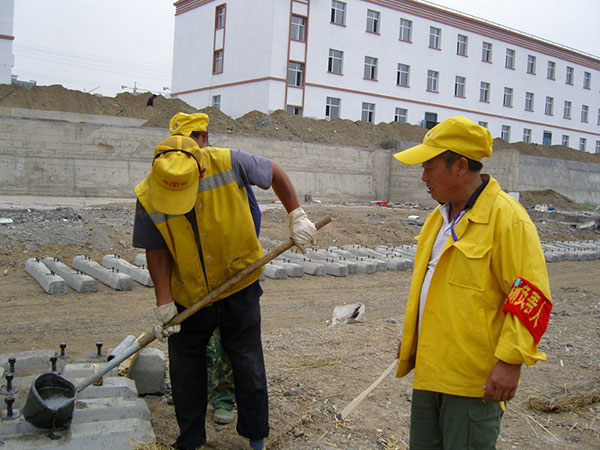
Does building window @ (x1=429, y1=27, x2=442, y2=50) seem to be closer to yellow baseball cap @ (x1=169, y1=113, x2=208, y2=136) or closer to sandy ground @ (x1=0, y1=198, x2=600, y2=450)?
sandy ground @ (x1=0, y1=198, x2=600, y2=450)

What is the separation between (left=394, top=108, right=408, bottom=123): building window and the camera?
34.1 metres

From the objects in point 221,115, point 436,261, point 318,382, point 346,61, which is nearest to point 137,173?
point 221,115

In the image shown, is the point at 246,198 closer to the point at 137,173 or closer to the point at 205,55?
the point at 137,173

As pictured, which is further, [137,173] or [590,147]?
[590,147]

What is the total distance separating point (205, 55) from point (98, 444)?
3362 centimetres

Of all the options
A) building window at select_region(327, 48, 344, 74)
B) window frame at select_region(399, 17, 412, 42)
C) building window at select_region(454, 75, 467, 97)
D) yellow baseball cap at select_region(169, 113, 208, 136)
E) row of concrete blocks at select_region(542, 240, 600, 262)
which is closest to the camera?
yellow baseball cap at select_region(169, 113, 208, 136)

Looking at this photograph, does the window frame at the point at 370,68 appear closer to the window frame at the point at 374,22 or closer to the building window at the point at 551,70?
the window frame at the point at 374,22

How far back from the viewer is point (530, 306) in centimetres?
186

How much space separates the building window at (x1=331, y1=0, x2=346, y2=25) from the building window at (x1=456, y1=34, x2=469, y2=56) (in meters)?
9.43

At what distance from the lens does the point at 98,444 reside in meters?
2.72

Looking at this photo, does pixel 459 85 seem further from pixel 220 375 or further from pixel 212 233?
pixel 212 233

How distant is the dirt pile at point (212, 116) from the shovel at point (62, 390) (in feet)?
64.4

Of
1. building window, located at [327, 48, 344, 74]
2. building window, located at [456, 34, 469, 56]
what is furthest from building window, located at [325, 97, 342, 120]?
building window, located at [456, 34, 469, 56]

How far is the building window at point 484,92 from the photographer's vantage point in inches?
1508
